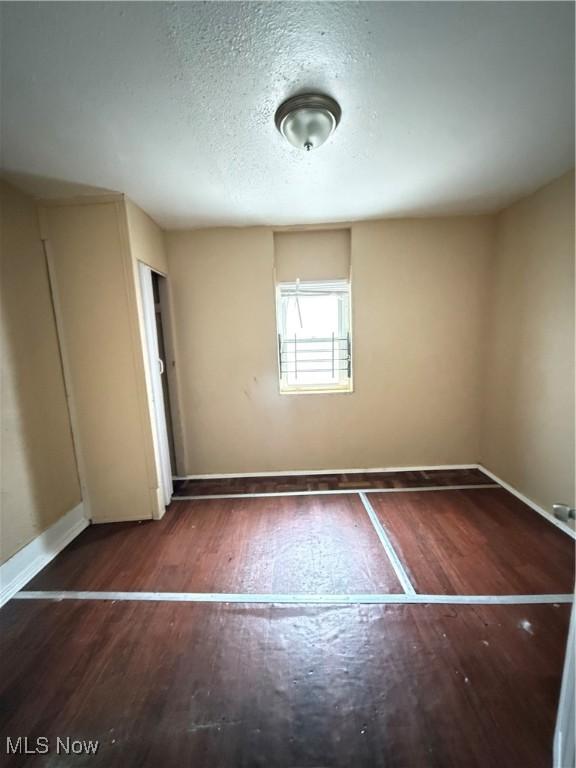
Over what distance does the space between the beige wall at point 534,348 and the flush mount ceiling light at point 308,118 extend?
166 cm

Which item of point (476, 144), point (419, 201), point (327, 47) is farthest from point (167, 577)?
point (419, 201)

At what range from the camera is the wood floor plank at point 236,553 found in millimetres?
1587

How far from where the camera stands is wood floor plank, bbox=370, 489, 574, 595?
1524mm

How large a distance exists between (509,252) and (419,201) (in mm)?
891

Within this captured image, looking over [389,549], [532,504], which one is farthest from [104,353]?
[532,504]

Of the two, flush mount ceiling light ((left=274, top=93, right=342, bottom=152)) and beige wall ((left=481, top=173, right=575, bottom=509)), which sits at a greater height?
flush mount ceiling light ((left=274, top=93, right=342, bottom=152))

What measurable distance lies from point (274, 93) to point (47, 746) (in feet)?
8.34

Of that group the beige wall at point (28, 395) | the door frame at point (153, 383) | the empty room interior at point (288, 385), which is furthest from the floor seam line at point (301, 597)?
the door frame at point (153, 383)

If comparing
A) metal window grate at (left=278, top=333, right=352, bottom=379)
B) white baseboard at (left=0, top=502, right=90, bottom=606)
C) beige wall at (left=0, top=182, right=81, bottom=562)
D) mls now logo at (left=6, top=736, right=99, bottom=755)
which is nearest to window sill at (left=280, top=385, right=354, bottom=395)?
metal window grate at (left=278, top=333, right=352, bottom=379)

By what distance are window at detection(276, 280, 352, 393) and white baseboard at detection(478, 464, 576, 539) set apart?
152 cm

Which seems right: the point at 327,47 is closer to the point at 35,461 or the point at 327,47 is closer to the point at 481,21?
the point at 481,21

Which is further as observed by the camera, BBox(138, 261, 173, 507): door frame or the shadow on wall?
BBox(138, 261, 173, 507): door frame

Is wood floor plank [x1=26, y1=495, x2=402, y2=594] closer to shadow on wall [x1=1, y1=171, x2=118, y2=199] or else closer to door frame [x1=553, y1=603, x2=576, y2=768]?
door frame [x1=553, y1=603, x2=576, y2=768]

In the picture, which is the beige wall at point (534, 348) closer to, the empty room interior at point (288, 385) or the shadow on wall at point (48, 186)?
the empty room interior at point (288, 385)
